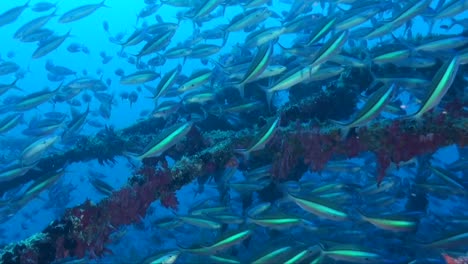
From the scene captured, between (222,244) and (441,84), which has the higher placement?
(441,84)

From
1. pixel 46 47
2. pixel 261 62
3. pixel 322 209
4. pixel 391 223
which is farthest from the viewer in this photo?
pixel 46 47

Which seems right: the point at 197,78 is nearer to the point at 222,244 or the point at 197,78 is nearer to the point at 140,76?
the point at 140,76

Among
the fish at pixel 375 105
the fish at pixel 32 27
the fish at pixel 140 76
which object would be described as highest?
the fish at pixel 375 105

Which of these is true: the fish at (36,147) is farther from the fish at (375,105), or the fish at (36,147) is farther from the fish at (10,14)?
the fish at (10,14)

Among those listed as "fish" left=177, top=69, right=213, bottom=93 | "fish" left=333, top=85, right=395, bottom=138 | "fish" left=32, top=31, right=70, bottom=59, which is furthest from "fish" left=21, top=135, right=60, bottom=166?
"fish" left=333, top=85, right=395, bottom=138

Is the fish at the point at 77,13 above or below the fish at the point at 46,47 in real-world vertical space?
above

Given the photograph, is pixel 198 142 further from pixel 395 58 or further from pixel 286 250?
pixel 395 58

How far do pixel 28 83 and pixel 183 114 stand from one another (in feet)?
237

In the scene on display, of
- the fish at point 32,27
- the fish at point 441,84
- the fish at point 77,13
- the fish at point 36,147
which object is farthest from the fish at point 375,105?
the fish at point 32,27

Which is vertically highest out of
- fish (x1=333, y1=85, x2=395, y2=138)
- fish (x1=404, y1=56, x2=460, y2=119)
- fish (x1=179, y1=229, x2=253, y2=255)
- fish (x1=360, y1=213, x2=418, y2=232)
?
fish (x1=404, y1=56, x2=460, y2=119)

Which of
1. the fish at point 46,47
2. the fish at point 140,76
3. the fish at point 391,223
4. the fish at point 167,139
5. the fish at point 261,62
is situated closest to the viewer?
the fish at point 391,223

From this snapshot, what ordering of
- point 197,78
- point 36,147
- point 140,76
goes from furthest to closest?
point 140,76
point 197,78
point 36,147

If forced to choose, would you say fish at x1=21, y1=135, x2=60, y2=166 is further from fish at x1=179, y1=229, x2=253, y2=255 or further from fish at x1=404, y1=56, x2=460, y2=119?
fish at x1=404, y1=56, x2=460, y2=119

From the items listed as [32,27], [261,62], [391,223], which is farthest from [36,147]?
[391,223]
